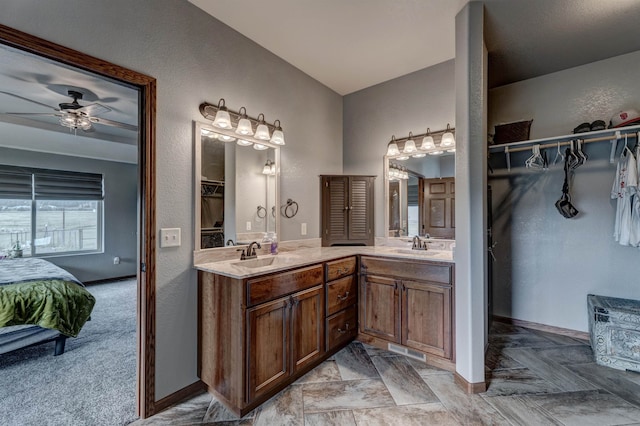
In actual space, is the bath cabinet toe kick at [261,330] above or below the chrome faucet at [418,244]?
below

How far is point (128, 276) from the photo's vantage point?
233 inches

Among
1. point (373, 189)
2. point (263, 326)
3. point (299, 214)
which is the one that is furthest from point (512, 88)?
point (263, 326)

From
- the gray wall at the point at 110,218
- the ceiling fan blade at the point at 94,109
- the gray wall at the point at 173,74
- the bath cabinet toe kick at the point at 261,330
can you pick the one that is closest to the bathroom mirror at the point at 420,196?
the bath cabinet toe kick at the point at 261,330

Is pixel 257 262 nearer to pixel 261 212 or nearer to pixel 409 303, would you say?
pixel 261 212

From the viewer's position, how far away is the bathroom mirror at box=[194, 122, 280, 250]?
6.98 feet

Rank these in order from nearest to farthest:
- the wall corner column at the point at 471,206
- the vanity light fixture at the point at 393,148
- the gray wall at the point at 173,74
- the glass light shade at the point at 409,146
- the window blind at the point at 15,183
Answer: the gray wall at the point at 173,74 < the wall corner column at the point at 471,206 < the glass light shade at the point at 409,146 < the vanity light fixture at the point at 393,148 < the window blind at the point at 15,183

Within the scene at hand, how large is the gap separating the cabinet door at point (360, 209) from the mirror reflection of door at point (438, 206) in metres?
0.58

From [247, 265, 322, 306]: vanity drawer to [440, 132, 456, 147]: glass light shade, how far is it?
1740 mm

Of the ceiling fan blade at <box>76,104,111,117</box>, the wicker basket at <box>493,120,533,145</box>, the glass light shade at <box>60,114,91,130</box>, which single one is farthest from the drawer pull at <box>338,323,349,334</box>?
the ceiling fan blade at <box>76,104,111,117</box>

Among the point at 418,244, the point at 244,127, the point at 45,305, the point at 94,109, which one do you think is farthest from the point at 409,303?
the point at 94,109

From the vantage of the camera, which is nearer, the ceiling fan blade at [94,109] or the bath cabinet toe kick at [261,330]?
the bath cabinet toe kick at [261,330]

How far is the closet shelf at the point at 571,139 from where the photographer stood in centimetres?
240

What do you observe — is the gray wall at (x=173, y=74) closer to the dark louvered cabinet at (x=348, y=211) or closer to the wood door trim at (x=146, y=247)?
the wood door trim at (x=146, y=247)

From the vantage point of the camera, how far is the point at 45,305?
2.53 m
